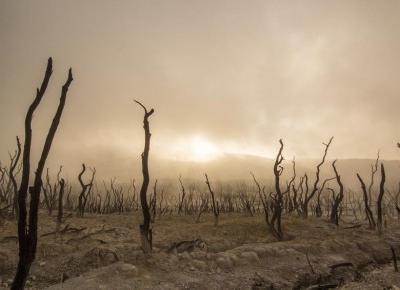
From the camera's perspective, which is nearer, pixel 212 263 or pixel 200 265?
pixel 200 265

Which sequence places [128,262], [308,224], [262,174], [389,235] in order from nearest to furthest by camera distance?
[128,262], [389,235], [308,224], [262,174]

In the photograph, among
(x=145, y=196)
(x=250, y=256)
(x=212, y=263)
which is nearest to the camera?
(x=212, y=263)

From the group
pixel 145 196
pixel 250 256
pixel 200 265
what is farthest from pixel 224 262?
pixel 145 196

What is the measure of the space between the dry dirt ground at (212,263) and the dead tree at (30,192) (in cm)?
A: 325

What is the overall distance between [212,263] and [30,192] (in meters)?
6.02

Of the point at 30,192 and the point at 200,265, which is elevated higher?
the point at 30,192

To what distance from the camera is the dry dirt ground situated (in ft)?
26.6

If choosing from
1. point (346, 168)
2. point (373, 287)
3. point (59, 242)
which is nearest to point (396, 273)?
point (373, 287)

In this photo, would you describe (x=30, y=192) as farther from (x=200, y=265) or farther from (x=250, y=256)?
(x=250, y=256)

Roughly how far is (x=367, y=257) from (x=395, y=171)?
131883 mm

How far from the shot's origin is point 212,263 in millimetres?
9422

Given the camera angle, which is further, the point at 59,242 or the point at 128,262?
the point at 59,242

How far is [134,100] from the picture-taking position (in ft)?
31.5

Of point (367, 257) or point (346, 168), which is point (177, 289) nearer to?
point (367, 257)
